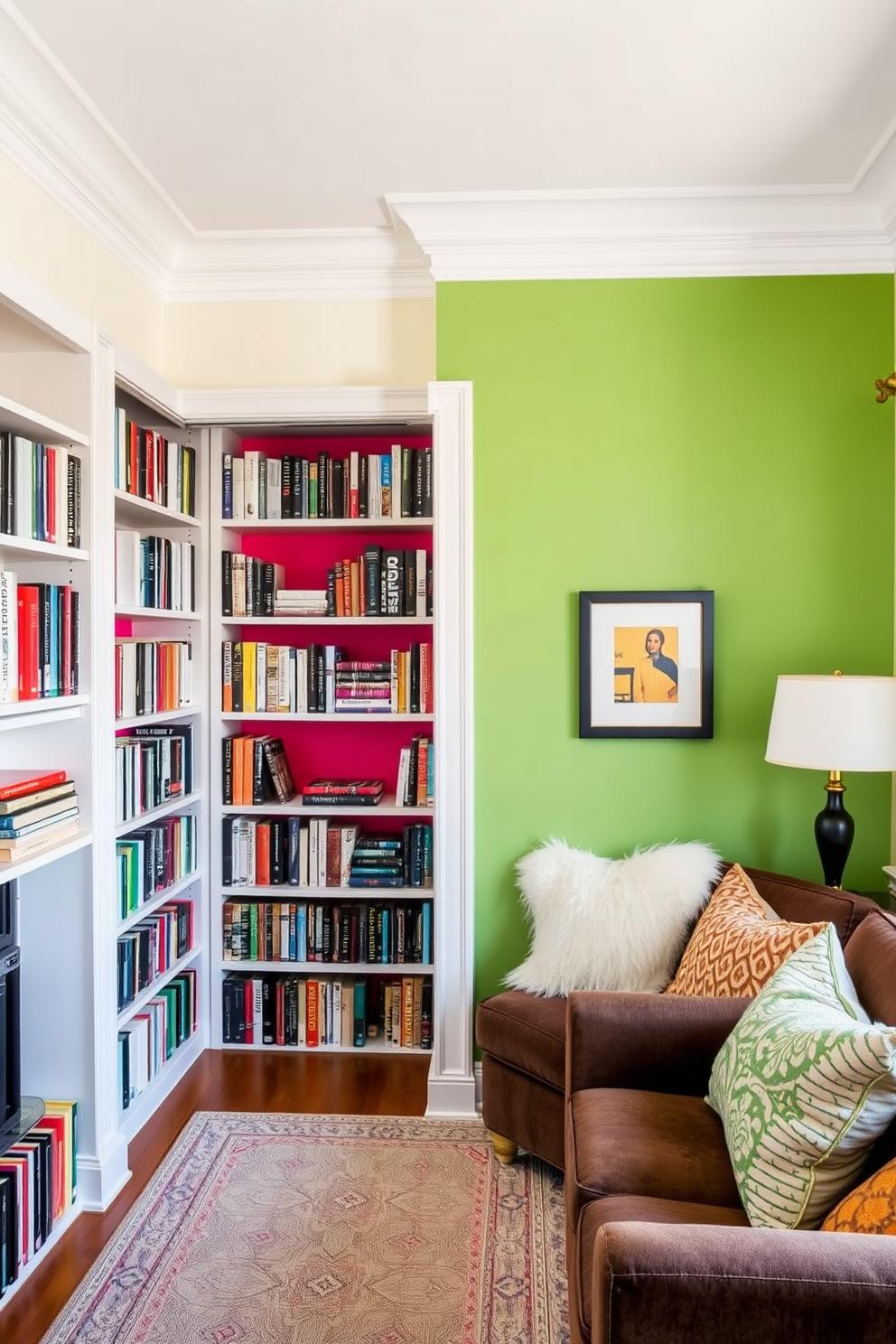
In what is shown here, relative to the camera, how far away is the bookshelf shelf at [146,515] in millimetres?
2641

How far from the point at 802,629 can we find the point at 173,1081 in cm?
257

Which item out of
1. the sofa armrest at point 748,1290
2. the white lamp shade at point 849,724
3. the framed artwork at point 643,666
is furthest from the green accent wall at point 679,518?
the sofa armrest at point 748,1290

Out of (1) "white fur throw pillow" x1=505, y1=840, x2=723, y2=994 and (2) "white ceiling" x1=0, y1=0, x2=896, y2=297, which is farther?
(1) "white fur throw pillow" x1=505, y1=840, x2=723, y2=994

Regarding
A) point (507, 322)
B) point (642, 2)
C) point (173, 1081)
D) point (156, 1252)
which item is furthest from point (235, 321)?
point (156, 1252)

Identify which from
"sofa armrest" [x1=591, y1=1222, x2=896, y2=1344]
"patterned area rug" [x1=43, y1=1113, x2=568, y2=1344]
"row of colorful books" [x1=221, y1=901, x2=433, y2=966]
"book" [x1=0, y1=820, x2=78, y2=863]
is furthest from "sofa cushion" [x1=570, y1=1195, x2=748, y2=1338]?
"row of colorful books" [x1=221, y1=901, x2=433, y2=966]

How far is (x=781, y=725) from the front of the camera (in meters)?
2.40

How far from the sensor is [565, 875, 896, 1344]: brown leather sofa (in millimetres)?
1095

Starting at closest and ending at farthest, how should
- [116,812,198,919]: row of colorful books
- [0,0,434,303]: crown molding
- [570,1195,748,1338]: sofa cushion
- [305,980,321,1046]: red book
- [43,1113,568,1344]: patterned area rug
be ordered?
[570,1195,748,1338]: sofa cushion
[43,1113,568,1344]: patterned area rug
[0,0,434,303]: crown molding
[116,812,198,919]: row of colorful books
[305,980,321,1046]: red book

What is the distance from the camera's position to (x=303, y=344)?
10.1ft

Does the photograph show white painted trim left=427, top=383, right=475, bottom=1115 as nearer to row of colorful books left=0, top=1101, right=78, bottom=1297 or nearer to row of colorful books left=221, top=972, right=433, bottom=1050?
row of colorful books left=221, top=972, right=433, bottom=1050

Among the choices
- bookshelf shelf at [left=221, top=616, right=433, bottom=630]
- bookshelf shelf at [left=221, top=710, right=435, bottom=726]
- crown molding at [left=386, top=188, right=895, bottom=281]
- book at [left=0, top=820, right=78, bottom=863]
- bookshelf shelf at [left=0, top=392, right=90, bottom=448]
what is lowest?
book at [left=0, top=820, right=78, bottom=863]

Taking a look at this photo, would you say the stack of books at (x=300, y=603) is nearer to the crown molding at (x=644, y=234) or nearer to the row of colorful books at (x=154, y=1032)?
the crown molding at (x=644, y=234)

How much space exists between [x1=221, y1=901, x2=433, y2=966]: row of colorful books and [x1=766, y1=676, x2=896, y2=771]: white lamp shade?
148cm

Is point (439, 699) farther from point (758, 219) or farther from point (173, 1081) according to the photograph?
point (758, 219)
